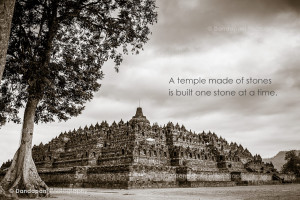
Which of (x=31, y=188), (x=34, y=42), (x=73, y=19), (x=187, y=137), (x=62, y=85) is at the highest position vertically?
(x=73, y=19)

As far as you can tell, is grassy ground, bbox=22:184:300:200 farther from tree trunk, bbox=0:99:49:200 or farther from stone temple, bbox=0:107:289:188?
stone temple, bbox=0:107:289:188

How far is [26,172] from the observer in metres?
14.2

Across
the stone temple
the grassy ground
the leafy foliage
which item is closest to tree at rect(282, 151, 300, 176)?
the stone temple

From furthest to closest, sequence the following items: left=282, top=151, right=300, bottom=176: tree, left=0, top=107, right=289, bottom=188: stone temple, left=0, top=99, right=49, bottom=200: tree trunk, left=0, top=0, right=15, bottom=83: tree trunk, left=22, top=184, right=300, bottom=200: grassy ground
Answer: left=282, top=151, right=300, bottom=176: tree
left=0, top=107, right=289, bottom=188: stone temple
left=0, top=99, right=49, bottom=200: tree trunk
left=22, top=184, right=300, bottom=200: grassy ground
left=0, top=0, right=15, bottom=83: tree trunk

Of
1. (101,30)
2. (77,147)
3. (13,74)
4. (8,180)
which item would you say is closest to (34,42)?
(13,74)

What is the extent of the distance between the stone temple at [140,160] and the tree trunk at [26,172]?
8.60 meters

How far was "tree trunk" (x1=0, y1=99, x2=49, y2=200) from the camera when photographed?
44.6 feet

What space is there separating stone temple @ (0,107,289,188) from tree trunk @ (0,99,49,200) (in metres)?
8.60

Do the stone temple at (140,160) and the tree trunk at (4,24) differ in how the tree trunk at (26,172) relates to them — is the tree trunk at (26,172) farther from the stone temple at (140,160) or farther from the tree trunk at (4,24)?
the stone temple at (140,160)

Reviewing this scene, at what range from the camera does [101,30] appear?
16.2m

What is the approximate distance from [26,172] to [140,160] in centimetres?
1525

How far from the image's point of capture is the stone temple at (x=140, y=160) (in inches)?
966

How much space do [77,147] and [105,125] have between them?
524 cm

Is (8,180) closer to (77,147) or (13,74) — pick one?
(13,74)
